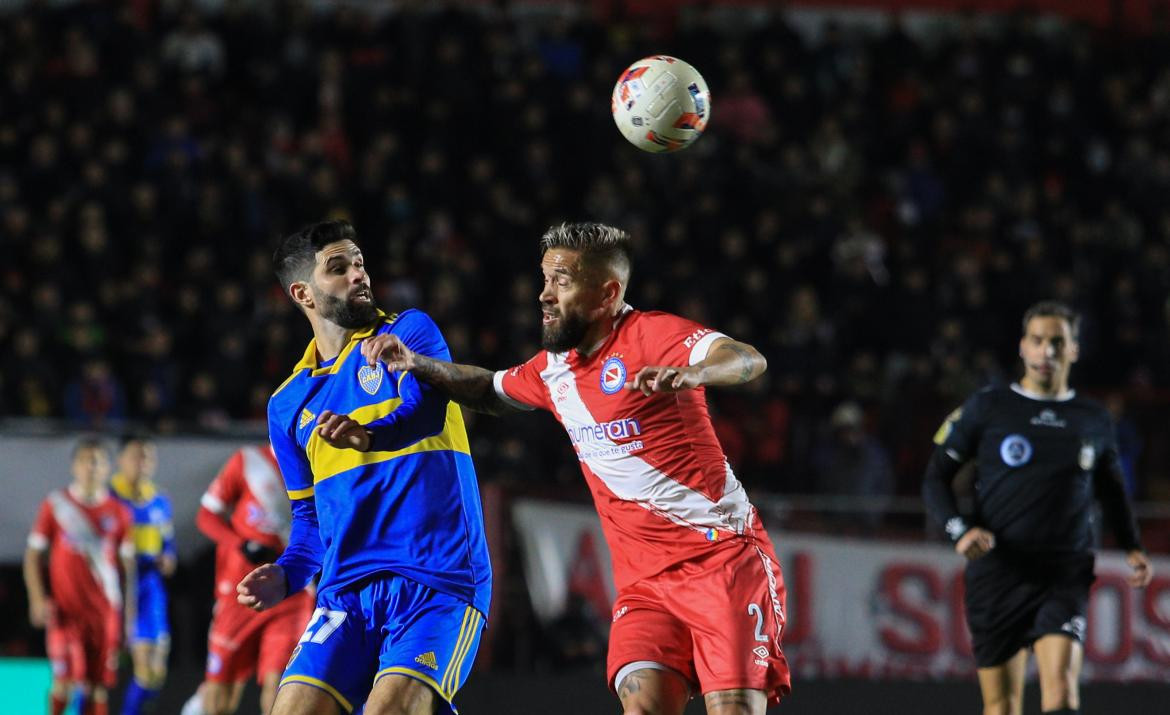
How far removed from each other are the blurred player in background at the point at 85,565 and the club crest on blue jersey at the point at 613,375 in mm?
6243

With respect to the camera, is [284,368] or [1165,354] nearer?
[284,368]

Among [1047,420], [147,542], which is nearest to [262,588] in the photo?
[1047,420]

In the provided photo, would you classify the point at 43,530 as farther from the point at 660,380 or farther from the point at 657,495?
the point at 660,380

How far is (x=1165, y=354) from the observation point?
15.1 meters

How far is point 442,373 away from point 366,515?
0.57 meters

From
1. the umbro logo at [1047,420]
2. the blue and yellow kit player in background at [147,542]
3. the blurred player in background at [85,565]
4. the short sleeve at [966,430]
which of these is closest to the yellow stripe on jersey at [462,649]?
the short sleeve at [966,430]

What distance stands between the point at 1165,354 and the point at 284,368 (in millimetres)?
8686

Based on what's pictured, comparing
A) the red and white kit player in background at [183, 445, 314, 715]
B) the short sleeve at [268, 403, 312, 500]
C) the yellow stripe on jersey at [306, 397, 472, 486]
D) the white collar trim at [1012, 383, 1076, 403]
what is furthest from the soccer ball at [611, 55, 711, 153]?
the red and white kit player in background at [183, 445, 314, 715]

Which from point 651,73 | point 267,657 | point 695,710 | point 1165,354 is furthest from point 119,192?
point 1165,354

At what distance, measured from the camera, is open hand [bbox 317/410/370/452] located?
16.1 ft

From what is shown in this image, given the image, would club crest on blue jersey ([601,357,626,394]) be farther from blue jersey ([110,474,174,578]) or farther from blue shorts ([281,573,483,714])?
blue jersey ([110,474,174,578])

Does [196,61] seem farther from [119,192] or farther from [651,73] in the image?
[651,73]

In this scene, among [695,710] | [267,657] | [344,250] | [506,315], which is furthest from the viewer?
[506,315]

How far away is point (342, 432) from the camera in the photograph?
4.93 meters
